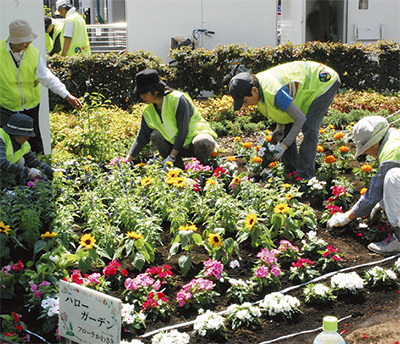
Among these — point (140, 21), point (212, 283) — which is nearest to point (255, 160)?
point (212, 283)

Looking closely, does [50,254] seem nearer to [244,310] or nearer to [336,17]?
[244,310]

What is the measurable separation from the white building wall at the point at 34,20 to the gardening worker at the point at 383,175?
3312 mm

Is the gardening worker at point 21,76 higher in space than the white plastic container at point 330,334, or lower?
higher

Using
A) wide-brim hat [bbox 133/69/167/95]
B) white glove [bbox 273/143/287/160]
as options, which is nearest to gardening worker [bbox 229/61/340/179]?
white glove [bbox 273/143/287/160]

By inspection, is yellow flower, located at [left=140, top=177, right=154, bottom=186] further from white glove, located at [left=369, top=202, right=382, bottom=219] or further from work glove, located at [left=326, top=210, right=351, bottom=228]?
white glove, located at [left=369, top=202, right=382, bottom=219]

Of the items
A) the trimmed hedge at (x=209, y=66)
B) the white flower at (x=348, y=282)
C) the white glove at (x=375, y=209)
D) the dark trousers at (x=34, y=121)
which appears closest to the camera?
the white flower at (x=348, y=282)

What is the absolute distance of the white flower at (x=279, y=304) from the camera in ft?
9.12

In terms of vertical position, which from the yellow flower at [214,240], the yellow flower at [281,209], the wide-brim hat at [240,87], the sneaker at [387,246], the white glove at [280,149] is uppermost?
the wide-brim hat at [240,87]

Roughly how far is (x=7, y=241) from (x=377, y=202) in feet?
8.91

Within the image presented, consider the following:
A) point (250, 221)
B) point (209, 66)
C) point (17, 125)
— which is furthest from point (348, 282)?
point (209, 66)

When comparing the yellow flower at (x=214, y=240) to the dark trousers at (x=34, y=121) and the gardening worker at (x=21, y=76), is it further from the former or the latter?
the dark trousers at (x=34, y=121)

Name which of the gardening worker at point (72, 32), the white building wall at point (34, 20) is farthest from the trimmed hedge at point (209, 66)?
the white building wall at point (34, 20)

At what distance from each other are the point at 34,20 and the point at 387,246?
402 centimetres

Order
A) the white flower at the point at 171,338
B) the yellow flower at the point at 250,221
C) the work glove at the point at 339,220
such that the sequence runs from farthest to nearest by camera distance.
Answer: the work glove at the point at 339,220
the yellow flower at the point at 250,221
the white flower at the point at 171,338
